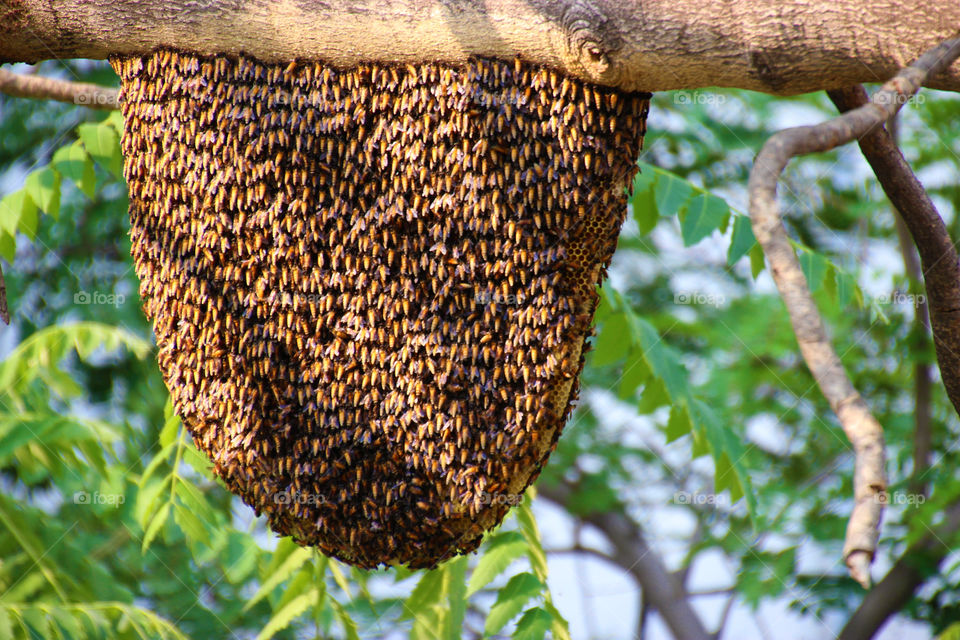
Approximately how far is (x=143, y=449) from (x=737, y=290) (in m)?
6.87

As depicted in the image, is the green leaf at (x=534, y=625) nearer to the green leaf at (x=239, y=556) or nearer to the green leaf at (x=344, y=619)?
the green leaf at (x=344, y=619)

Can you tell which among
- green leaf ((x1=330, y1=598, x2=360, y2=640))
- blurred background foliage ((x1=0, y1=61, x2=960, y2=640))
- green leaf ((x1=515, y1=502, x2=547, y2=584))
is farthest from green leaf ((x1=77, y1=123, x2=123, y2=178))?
green leaf ((x1=515, y1=502, x2=547, y2=584))

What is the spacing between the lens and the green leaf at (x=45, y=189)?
4160 mm

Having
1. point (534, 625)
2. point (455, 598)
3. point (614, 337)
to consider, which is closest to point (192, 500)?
point (455, 598)

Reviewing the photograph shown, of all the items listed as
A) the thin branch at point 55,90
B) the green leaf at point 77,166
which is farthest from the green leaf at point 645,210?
the green leaf at point 77,166

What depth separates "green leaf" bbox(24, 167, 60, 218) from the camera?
4160 mm

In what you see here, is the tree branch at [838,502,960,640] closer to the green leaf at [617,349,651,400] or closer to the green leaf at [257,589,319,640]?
the green leaf at [617,349,651,400]

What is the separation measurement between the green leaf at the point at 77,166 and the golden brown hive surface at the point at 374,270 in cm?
167

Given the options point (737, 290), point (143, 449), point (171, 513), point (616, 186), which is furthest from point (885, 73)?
point (737, 290)

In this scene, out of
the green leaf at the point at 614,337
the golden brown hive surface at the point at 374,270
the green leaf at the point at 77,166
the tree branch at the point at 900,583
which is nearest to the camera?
the golden brown hive surface at the point at 374,270

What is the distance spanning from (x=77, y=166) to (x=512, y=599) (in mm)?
2994

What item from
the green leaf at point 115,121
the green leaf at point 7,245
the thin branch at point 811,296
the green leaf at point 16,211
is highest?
the thin branch at point 811,296

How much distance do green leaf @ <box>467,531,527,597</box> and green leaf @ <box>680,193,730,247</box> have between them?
5.11 ft

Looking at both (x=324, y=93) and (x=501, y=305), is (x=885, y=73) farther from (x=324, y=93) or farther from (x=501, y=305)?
(x=324, y=93)
